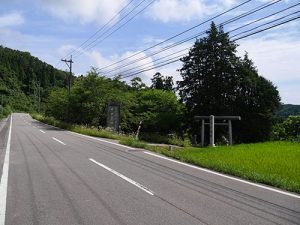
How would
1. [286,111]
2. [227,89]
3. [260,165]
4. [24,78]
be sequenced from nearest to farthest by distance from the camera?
[260,165], [227,89], [286,111], [24,78]

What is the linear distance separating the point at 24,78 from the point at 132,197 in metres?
165

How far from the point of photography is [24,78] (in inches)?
6452

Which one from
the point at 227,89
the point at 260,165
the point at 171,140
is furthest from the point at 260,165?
the point at 227,89

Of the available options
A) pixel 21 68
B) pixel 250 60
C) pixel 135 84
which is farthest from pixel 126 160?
pixel 21 68

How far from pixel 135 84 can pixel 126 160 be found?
48.8 m

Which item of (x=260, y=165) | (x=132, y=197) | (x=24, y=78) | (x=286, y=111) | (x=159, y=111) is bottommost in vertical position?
(x=132, y=197)

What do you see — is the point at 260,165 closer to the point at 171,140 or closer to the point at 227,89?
the point at 171,140

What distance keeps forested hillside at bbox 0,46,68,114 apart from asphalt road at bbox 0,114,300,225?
137 metres

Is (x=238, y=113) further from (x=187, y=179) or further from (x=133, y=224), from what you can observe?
(x=133, y=224)

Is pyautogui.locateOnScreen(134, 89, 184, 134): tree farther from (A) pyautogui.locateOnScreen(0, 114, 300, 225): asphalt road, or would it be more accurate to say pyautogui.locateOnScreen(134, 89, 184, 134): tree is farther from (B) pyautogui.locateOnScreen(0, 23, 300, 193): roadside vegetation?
(A) pyautogui.locateOnScreen(0, 114, 300, 225): asphalt road

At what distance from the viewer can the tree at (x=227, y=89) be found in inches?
1708

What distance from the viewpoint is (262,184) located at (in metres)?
9.48

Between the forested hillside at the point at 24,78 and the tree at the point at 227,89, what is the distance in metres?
104

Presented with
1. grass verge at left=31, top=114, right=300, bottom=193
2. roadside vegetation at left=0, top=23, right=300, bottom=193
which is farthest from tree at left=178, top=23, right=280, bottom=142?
grass verge at left=31, top=114, right=300, bottom=193
